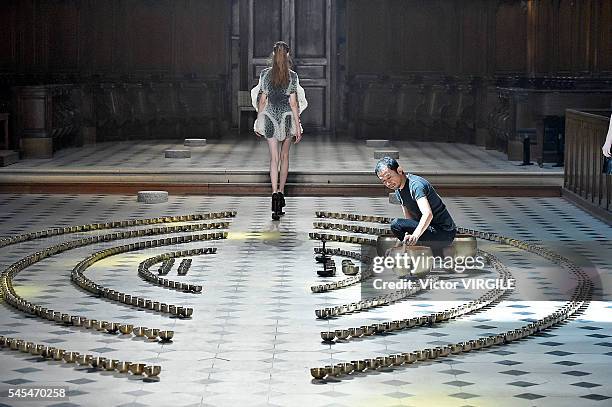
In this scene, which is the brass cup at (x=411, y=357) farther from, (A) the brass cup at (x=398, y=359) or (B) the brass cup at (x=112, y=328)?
(B) the brass cup at (x=112, y=328)

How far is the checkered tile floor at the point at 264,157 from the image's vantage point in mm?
18000

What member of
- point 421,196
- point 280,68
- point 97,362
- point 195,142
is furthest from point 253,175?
point 97,362

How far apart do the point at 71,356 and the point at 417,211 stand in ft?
11.6

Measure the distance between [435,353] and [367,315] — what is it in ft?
4.38

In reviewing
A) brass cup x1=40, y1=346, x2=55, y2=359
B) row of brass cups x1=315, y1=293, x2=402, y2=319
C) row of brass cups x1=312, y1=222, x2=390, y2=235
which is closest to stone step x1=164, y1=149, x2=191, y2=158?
row of brass cups x1=312, y1=222, x2=390, y2=235

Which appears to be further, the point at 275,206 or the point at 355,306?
the point at 275,206

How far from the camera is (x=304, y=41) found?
25.6 m

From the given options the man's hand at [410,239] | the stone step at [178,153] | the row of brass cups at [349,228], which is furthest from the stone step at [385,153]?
the man's hand at [410,239]

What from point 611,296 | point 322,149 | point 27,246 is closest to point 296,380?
point 611,296

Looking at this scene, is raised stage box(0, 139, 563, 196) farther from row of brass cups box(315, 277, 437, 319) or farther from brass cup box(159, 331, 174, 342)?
brass cup box(159, 331, 174, 342)

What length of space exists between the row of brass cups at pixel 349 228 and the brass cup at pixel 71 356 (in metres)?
5.49

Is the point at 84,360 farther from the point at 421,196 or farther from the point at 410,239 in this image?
the point at 421,196

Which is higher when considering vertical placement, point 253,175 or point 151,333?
point 151,333

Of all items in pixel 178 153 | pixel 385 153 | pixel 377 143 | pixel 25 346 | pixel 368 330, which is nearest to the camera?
pixel 25 346
